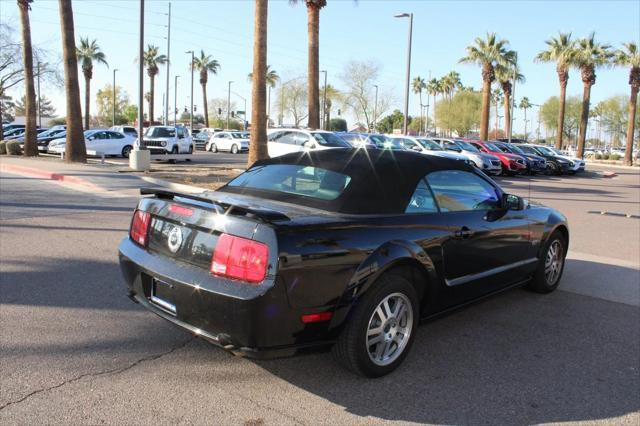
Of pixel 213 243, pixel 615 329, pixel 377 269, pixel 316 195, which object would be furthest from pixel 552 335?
pixel 213 243

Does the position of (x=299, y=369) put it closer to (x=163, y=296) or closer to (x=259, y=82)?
(x=163, y=296)

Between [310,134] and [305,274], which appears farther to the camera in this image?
[310,134]

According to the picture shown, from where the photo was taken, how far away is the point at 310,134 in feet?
70.7

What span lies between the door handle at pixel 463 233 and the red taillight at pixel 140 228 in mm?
2330

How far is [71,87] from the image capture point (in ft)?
69.5

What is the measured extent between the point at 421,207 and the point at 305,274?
1.34 metres

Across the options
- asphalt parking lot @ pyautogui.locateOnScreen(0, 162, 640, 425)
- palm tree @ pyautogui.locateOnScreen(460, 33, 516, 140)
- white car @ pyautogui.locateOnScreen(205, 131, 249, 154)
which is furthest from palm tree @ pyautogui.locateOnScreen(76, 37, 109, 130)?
asphalt parking lot @ pyautogui.locateOnScreen(0, 162, 640, 425)

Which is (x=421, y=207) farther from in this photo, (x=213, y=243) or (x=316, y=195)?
(x=213, y=243)

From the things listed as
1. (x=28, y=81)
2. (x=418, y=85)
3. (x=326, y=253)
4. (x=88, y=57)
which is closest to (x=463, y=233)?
(x=326, y=253)

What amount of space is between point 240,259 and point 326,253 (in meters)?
0.52

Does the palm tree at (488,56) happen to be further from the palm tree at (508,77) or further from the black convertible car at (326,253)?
the black convertible car at (326,253)

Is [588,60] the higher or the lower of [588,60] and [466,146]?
the higher

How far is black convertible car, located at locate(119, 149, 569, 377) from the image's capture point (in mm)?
3131

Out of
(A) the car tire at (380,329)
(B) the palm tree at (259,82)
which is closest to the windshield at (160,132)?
(B) the palm tree at (259,82)
